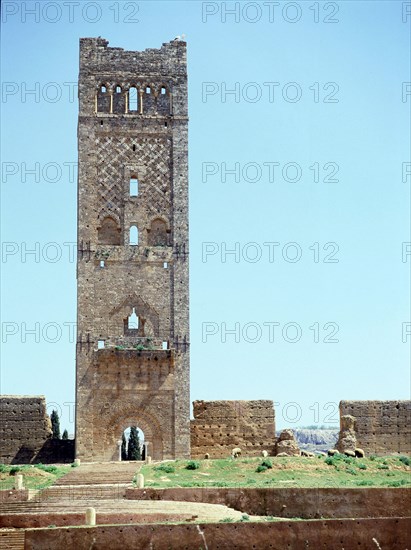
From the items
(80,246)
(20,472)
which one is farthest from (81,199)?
(20,472)

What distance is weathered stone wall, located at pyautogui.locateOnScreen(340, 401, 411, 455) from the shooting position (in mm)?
40406

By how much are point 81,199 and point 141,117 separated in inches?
172

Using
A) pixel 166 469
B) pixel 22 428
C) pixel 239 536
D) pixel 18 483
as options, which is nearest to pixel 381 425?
pixel 166 469

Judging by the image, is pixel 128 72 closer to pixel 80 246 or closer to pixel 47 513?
pixel 80 246

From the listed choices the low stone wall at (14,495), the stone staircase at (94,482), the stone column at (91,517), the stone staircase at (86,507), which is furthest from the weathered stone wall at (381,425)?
the stone column at (91,517)

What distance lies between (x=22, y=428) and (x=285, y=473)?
462 inches

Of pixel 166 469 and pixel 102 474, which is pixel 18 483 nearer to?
pixel 102 474

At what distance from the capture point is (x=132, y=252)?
40.9 metres

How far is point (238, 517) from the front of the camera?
25.9 meters

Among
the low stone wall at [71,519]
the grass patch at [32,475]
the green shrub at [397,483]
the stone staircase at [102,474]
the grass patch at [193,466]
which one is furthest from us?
the grass patch at [193,466]

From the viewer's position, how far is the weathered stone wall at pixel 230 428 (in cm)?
3994

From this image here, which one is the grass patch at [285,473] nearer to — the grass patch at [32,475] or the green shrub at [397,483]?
the green shrub at [397,483]

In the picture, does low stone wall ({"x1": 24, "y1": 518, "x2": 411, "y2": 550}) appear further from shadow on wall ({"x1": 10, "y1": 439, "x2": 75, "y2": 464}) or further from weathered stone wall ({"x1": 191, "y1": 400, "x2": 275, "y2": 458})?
shadow on wall ({"x1": 10, "y1": 439, "x2": 75, "y2": 464})

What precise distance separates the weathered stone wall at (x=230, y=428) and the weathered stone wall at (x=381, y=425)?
3.25 metres
